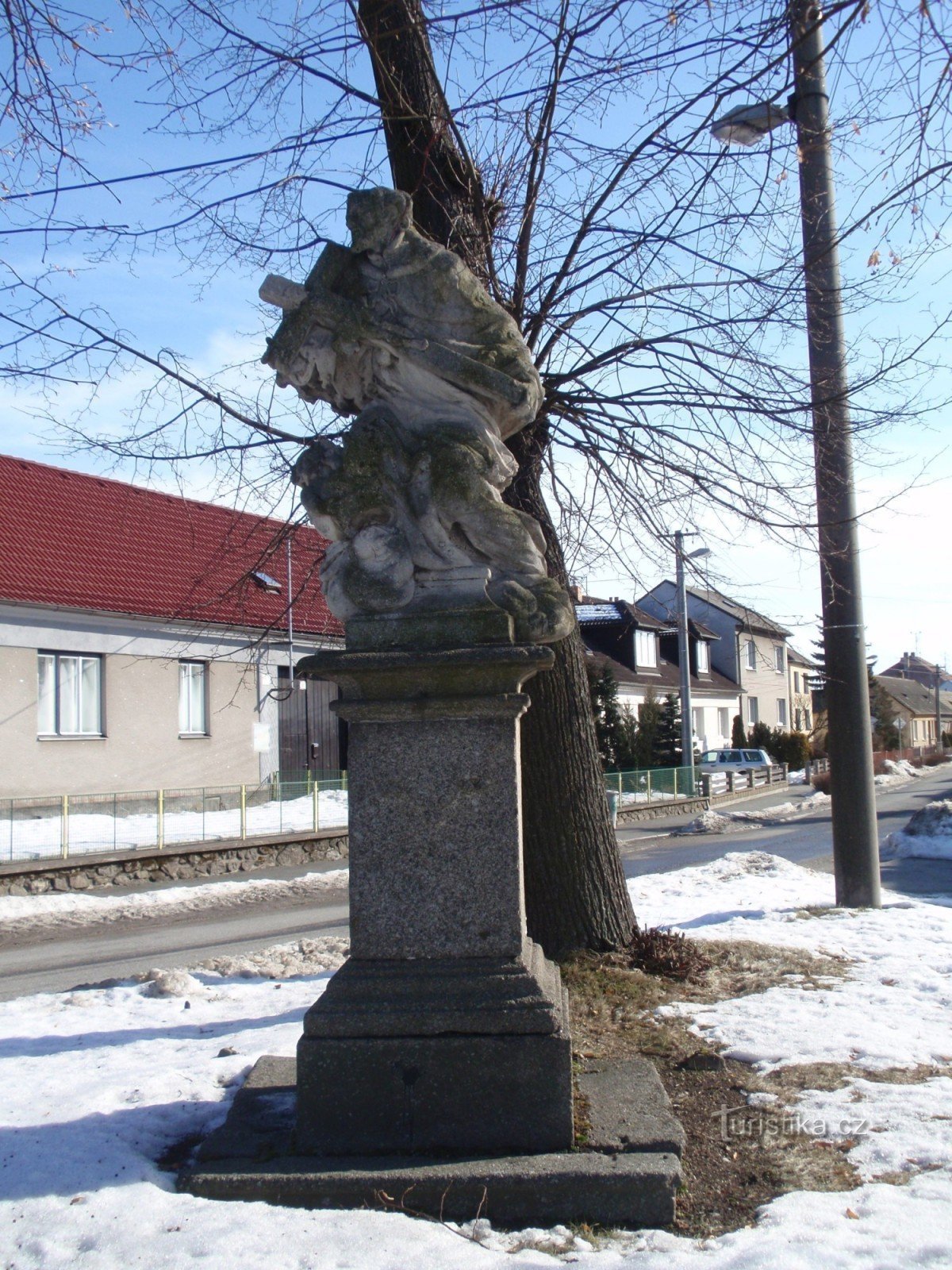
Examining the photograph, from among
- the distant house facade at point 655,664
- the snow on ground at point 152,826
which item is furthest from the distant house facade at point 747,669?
the snow on ground at point 152,826

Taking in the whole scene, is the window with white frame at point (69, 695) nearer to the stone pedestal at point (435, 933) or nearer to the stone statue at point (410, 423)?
the stone statue at point (410, 423)

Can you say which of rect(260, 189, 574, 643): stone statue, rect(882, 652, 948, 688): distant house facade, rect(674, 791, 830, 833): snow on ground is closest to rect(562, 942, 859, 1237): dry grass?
rect(260, 189, 574, 643): stone statue

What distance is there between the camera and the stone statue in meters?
4.11

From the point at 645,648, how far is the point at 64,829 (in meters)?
29.3

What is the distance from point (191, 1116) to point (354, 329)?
317 centimetres

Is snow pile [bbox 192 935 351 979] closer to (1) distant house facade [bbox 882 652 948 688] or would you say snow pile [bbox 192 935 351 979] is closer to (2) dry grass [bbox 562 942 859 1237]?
(2) dry grass [bbox 562 942 859 1237]

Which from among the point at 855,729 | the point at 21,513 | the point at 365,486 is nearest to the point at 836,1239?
the point at 365,486

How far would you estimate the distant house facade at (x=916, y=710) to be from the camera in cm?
8700

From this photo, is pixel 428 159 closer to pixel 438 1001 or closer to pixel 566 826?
pixel 566 826

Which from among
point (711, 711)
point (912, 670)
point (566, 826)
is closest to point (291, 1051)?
point (566, 826)

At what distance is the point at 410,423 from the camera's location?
4.36 meters

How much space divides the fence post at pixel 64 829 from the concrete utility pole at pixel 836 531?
10364mm

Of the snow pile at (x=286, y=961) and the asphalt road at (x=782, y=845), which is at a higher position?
the snow pile at (x=286, y=961)

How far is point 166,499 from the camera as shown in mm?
22188
